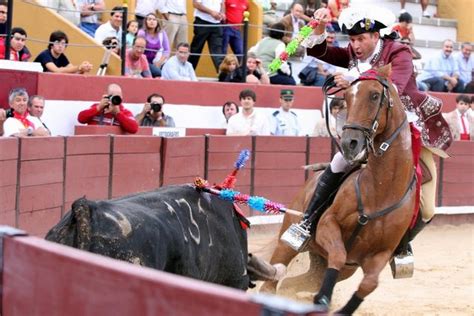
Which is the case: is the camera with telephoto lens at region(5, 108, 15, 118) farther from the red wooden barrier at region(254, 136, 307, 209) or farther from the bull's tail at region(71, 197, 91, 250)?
the bull's tail at region(71, 197, 91, 250)

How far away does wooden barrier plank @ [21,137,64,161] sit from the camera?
7531 millimetres

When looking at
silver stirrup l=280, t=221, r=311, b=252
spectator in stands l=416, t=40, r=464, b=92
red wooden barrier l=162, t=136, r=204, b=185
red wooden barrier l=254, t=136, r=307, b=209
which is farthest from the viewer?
spectator in stands l=416, t=40, r=464, b=92

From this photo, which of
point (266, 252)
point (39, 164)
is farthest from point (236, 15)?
point (266, 252)

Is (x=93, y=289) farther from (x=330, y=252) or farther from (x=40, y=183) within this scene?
(x=40, y=183)

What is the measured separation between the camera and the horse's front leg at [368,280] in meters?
5.32

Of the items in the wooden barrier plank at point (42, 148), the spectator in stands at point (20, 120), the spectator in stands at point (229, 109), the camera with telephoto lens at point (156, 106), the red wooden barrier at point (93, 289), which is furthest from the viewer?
the spectator in stands at point (229, 109)

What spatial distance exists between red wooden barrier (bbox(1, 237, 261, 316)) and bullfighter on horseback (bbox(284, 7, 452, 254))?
3068mm

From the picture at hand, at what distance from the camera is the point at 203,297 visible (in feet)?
6.95

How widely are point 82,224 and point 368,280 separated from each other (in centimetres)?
232

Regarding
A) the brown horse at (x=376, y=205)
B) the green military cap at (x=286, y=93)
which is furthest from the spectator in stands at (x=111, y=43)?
the brown horse at (x=376, y=205)

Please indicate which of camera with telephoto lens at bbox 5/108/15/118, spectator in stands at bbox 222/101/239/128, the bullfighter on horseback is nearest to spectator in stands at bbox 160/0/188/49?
spectator in stands at bbox 222/101/239/128

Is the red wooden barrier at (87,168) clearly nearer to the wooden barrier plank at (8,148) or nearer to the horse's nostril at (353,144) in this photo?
the wooden barrier plank at (8,148)

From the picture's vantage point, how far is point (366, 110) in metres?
5.16

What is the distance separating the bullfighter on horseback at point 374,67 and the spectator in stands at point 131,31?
4796mm
